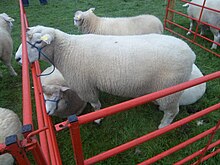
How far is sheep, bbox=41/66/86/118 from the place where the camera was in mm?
→ 2348

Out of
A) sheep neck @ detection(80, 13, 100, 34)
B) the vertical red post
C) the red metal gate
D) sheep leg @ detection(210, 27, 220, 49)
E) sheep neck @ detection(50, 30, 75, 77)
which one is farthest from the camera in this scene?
the red metal gate

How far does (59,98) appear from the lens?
7.98 feet

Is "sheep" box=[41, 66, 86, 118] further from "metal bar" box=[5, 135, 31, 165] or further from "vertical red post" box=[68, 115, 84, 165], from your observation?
"metal bar" box=[5, 135, 31, 165]

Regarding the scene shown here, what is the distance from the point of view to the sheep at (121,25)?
12.2 feet

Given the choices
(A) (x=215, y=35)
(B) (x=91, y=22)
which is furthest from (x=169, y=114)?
(A) (x=215, y=35)

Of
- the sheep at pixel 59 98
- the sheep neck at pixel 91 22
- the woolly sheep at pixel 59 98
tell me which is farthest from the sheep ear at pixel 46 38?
the sheep neck at pixel 91 22

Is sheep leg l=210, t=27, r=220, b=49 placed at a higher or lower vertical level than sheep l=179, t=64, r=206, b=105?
higher

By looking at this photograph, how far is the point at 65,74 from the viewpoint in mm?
2387

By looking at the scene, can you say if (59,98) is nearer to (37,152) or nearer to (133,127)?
(133,127)

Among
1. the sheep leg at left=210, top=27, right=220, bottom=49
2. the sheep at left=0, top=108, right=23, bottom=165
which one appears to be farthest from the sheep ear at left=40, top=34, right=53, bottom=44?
the sheep leg at left=210, top=27, right=220, bottom=49

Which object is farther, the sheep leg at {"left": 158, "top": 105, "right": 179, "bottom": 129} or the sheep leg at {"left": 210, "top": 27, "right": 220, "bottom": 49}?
the sheep leg at {"left": 210, "top": 27, "right": 220, "bottom": 49}

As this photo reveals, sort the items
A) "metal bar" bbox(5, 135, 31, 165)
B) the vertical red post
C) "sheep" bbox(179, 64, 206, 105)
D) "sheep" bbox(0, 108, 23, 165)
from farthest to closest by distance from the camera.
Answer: "sheep" bbox(179, 64, 206, 105)
"sheep" bbox(0, 108, 23, 165)
the vertical red post
"metal bar" bbox(5, 135, 31, 165)

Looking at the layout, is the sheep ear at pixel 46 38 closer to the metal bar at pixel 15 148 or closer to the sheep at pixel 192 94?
the metal bar at pixel 15 148

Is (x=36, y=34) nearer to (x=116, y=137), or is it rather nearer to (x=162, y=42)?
(x=162, y=42)
